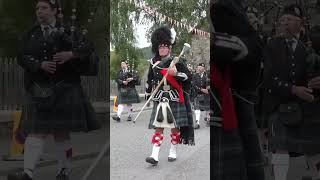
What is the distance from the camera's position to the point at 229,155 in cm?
256

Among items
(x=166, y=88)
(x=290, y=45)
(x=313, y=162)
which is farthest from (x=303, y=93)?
(x=166, y=88)

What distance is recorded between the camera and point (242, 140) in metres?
2.57

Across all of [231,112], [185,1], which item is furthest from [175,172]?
[231,112]

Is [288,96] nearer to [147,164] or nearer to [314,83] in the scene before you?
[314,83]

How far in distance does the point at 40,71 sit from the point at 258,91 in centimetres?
103

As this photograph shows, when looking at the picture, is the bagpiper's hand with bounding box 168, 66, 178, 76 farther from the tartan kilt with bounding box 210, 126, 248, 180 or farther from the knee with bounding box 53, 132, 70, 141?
the tartan kilt with bounding box 210, 126, 248, 180

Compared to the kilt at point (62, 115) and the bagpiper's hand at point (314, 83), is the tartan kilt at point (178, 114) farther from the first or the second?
the bagpiper's hand at point (314, 83)

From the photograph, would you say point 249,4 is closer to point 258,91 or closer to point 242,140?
point 258,91

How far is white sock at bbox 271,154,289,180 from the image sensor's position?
266 cm

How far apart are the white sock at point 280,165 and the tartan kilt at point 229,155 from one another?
0.60ft

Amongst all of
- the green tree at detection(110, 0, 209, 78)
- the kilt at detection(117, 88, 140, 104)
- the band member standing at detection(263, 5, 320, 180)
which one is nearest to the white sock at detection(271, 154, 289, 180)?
the band member standing at detection(263, 5, 320, 180)

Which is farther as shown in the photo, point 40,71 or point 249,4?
point 40,71

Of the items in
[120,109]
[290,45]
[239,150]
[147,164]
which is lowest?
[147,164]

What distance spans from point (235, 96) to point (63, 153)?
37.4 inches
